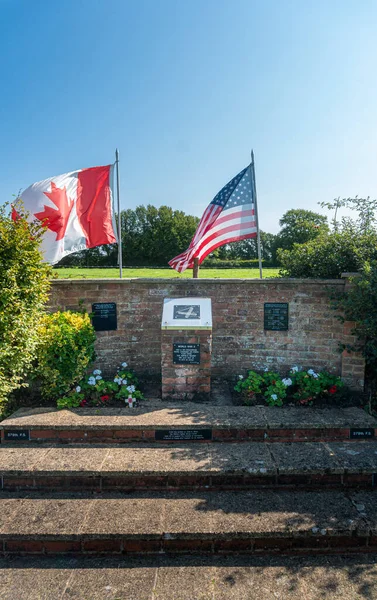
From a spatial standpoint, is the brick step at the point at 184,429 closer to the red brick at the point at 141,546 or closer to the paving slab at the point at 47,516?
the paving slab at the point at 47,516

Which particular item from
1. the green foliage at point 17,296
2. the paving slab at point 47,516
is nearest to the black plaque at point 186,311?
the green foliage at point 17,296

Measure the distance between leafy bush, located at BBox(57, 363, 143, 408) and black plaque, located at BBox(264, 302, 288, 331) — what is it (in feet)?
7.47

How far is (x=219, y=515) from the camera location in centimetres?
332

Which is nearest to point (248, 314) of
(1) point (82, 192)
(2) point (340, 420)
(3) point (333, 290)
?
(3) point (333, 290)

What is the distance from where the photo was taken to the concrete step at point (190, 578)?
106 inches

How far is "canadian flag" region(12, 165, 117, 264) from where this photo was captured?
19.0 ft

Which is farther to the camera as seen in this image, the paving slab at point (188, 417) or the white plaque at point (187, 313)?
the white plaque at point (187, 313)

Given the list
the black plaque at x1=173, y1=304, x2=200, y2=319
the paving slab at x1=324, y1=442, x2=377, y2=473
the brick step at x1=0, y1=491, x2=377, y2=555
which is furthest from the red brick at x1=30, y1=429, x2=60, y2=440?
the paving slab at x1=324, y1=442, x2=377, y2=473

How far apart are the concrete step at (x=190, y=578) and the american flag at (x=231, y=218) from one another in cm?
421

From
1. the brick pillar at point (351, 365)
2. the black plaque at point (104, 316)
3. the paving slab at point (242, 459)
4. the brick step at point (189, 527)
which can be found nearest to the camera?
the brick step at point (189, 527)

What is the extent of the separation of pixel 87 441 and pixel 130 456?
66 centimetres

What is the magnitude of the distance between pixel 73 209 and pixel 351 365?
4.96 meters

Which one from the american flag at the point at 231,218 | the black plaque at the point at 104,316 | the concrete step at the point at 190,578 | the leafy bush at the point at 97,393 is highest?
the american flag at the point at 231,218

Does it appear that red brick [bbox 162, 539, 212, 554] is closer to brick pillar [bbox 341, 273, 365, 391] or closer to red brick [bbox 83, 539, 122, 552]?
red brick [bbox 83, 539, 122, 552]
